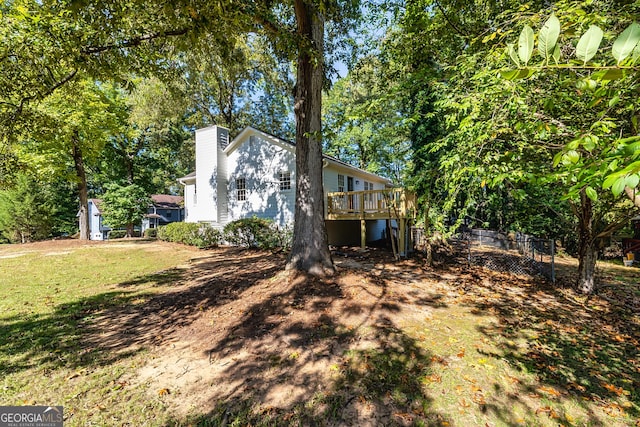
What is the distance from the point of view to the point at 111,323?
204 inches

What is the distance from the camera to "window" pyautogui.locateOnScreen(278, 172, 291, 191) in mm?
14291

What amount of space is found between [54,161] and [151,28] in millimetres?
Result: 16081

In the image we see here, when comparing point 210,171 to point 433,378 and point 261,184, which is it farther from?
point 433,378

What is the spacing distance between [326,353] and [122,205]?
23.3 metres

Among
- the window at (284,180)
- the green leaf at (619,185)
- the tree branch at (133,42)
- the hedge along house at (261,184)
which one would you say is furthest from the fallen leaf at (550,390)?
the window at (284,180)

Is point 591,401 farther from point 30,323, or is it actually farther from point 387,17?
point 387,17

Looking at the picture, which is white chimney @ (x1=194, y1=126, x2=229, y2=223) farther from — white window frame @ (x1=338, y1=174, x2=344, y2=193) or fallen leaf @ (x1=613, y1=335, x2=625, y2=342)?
fallen leaf @ (x1=613, y1=335, x2=625, y2=342)

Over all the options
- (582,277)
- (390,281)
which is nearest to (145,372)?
(390,281)

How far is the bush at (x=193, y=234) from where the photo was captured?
1516 cm

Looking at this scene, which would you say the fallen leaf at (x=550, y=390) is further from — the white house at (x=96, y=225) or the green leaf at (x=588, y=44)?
the white house at (x=96, y=225)

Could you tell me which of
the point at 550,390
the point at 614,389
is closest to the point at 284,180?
Result: the point at 550,390

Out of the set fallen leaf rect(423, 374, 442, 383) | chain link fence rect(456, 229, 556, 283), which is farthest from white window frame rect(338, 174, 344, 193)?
fallen leaf rect(423, 374, 442, 383)

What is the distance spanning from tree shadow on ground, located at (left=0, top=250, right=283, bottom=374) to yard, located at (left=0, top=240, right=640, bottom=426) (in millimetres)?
37

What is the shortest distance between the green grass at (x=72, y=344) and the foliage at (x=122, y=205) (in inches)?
485
